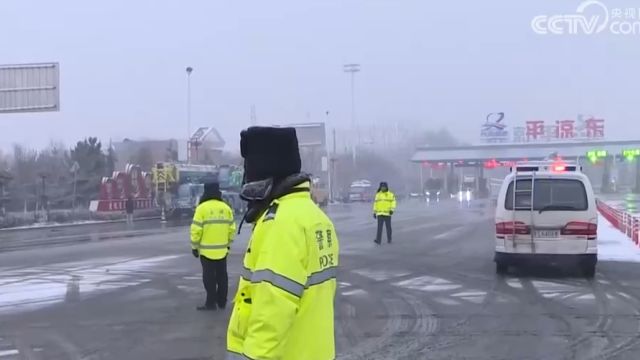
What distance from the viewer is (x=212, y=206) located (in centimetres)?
1098

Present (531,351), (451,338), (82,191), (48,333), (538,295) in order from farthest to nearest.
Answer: (82,191)
(538,295)
(48,333)
(451,338)
(531,351)

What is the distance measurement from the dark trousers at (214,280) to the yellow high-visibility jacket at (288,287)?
7.44 metres

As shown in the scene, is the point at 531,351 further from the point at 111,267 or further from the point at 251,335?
the point at 111,267

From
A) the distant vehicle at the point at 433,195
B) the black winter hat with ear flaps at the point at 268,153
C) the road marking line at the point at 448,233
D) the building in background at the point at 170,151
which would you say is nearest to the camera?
the black winter hat with ear flaps at the point at 268,153

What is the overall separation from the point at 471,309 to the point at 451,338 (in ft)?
7.09

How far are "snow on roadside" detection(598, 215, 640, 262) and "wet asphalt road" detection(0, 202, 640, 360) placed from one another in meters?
1.54

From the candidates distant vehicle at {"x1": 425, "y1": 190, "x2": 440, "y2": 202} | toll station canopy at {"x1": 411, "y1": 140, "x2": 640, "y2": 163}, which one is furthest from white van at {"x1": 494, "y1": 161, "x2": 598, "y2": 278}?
distant vehicle at {"x1": 425, "y1": 190, "x2": 440, "y2": 202}

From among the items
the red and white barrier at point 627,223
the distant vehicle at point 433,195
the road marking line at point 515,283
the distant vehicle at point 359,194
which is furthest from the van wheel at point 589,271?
the distant vehicle at point 433,195

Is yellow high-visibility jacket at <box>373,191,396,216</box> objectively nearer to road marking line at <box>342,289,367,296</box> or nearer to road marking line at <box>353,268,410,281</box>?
road marking line at <box>353,268,410,281</box>

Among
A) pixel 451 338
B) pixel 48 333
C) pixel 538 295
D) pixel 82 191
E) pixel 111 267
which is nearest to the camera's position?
pixel 451 338

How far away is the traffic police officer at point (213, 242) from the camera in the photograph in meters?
10.9

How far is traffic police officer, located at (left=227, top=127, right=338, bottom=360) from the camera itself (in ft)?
10.3

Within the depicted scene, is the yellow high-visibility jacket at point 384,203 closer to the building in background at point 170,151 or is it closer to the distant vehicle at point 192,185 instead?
the distant vehicle at point 192,185

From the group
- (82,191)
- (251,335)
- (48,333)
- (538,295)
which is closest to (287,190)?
(251,335)
